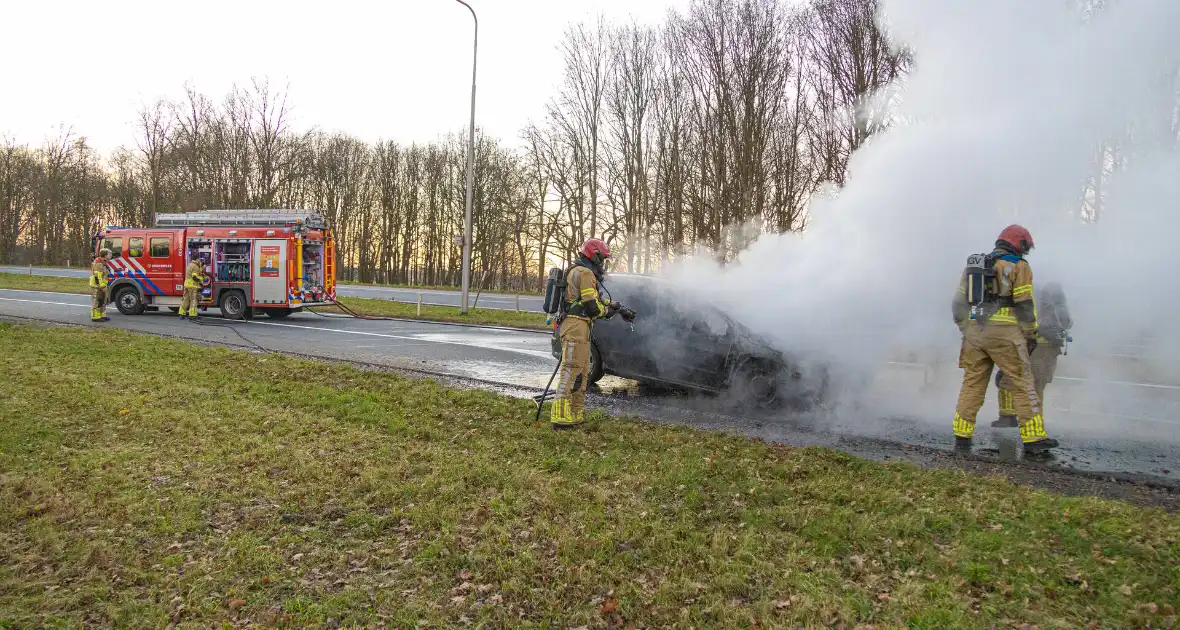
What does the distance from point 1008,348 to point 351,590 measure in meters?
5.69

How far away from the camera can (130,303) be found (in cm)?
1859

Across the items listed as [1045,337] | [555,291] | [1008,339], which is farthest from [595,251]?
[1045,337]

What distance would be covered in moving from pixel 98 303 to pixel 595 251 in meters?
14.6

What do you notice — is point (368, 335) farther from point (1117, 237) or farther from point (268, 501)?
point (1117, 237)

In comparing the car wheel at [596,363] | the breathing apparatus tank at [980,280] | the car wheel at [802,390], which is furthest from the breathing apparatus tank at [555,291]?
the breathing apparatus tank at [980,280]

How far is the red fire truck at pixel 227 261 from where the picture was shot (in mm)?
18203

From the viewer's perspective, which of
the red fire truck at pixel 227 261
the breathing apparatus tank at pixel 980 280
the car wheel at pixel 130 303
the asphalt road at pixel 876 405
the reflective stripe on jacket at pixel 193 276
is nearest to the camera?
the breathing apparatus tank at pixel 980 280

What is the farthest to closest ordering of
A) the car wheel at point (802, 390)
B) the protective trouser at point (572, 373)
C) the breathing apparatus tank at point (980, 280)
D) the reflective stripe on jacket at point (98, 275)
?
the reflective stripe on jacket at point (98, 275) → the car wheel at point (802, 390) → the protective trouser at point (572, 373) → the breathing apparatus tank at point (980, 280)

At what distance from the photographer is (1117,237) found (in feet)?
25.0

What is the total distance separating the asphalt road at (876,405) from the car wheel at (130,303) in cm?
496

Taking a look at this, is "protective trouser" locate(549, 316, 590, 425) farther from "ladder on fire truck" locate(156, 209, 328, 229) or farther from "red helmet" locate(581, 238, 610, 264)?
"ladder on fire truck" locate(156, 209, 328, 229)

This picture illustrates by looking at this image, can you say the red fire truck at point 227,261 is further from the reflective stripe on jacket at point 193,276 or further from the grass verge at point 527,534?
the grass verge at point 527,534

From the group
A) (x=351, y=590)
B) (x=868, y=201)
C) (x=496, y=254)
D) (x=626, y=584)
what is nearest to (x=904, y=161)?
(x=868, y=201)

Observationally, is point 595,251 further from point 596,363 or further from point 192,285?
point 192,285
